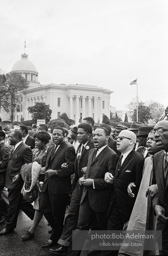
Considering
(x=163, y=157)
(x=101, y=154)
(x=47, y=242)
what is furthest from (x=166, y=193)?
(x=47, y=242)

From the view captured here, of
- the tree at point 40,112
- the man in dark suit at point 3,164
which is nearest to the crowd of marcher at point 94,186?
the man in dark suit at point 3,164

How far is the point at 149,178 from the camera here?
4883 mm

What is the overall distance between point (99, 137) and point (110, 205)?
1164mm

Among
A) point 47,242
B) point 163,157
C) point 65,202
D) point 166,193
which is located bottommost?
point 47,242

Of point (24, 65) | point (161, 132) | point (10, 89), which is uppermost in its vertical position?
point (24, 65)

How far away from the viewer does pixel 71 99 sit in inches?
4363

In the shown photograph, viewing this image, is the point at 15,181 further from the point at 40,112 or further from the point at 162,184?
the point at 40,112

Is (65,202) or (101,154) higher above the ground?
(101,154)

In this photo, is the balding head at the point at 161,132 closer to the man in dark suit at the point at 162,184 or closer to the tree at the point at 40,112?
the man in dark suit at the point at 162,184

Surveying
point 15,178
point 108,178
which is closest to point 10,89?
point 15,178

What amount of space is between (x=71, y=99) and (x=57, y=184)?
105 m

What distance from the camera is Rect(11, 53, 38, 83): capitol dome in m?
121

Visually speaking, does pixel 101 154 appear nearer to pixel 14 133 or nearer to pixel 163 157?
pixel 163 157

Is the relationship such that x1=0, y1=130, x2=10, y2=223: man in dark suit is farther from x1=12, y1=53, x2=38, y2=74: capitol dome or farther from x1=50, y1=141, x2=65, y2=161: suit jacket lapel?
x1=12, y1=53, x2=38, y2=74: capitol dome
